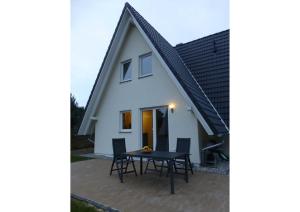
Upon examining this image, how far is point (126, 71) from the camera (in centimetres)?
1076

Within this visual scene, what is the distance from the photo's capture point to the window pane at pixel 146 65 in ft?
31.9

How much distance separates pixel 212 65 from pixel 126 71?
400 centimetres

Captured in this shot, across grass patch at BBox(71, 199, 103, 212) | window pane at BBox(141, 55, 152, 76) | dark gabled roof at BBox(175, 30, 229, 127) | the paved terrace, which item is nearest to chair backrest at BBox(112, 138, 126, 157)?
the paved terrace

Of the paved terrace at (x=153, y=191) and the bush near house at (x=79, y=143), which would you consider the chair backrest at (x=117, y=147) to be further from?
the bush near house at (x=79, y=143)

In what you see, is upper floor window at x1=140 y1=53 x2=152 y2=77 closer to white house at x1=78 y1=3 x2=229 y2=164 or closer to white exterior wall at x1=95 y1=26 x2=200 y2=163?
white house at x1=78 y1=3 x2=229 y2=164

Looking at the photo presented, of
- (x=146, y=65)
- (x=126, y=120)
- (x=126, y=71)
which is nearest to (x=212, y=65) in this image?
(x=146, y=65)

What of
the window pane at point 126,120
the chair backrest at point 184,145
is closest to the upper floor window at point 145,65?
the window pane at point 126,120

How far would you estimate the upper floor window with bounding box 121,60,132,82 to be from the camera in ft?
34.7

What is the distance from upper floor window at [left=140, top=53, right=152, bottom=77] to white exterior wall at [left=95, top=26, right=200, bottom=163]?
0.68ft
